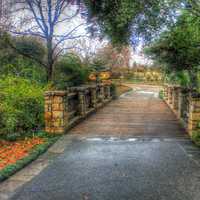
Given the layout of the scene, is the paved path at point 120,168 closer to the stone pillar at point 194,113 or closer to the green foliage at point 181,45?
the stone pillar at point 194,113

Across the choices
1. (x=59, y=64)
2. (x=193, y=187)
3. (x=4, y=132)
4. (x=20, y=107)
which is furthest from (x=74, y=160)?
(x=59, y=64)

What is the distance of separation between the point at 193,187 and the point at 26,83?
19.8 feet

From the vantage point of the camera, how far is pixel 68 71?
13625 mm

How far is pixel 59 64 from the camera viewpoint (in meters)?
13.7

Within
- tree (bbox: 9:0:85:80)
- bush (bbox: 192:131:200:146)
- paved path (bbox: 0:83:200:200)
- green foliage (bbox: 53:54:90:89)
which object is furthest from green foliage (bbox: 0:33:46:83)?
bush (bbox: 192:131:200:146)

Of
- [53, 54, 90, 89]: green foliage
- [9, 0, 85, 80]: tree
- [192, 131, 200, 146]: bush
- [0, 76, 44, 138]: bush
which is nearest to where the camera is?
[192, 131, 200, 146]: bush

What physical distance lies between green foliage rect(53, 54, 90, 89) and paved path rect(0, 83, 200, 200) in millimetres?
5645

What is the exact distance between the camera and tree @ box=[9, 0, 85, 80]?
13.0 metres

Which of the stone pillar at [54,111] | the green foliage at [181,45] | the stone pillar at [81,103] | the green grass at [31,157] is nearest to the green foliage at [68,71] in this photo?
the stone pillar at [81,103]

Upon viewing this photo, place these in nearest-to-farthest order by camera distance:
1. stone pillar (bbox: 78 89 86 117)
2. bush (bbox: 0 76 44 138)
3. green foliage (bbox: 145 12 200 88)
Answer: green foliage (bbox: 145 12 200 88), bush (bbox: 0 76 44 138), stone pillar (bbox: 78 89 86 117)

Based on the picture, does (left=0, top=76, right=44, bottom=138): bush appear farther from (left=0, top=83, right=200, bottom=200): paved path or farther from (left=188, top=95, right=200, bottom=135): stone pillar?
(left=188, top=95, right=200, bottom=135): stone pillar

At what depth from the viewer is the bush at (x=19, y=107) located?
711 cm

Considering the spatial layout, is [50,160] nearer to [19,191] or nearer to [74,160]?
[74,160]

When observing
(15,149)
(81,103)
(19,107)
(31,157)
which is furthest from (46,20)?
(31,157)
